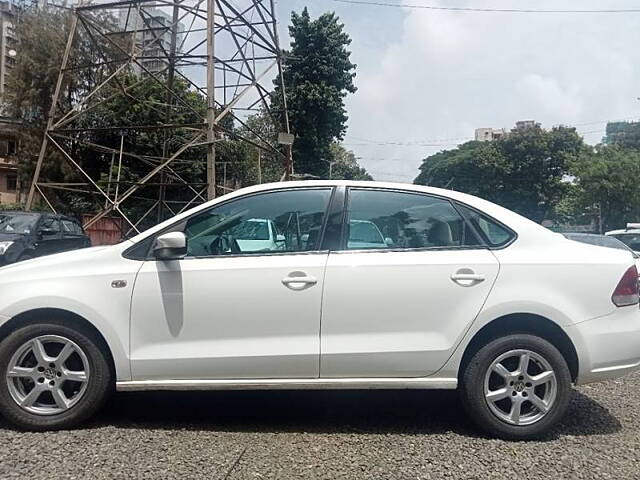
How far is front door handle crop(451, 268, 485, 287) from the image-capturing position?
3.71 metres

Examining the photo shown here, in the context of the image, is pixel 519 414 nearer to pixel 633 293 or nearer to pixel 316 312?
pixel 633 293

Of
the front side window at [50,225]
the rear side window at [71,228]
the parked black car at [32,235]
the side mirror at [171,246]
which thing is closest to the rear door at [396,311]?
the side mirror at [171,246]

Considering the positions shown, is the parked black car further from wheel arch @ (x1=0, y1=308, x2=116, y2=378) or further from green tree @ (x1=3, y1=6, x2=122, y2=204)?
green tree @ (x1=3, y1=6, x2=122, y2=204)

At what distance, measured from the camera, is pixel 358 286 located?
368cm

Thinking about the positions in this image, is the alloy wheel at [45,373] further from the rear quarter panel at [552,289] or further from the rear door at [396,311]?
the rear quarter panel at [552,289]

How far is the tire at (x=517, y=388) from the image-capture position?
369 centimetres

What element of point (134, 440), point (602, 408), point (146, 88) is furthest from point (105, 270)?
point (146, 88)

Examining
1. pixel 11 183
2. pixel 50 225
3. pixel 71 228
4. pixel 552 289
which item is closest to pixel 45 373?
pixel 552 289

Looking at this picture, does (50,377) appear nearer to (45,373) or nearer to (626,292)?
(45,373)

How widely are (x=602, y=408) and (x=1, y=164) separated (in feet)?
164

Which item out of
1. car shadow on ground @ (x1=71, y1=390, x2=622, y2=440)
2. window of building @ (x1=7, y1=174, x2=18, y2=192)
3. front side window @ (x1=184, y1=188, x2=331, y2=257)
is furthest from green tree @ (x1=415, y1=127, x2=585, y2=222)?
front side window @ (x1=184, y1=188, x2=331, y2=257)

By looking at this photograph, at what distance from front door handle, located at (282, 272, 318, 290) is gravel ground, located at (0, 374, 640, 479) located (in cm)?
100

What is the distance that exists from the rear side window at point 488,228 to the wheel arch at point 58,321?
263cm

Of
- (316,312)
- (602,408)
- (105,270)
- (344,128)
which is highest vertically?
(344,128)
